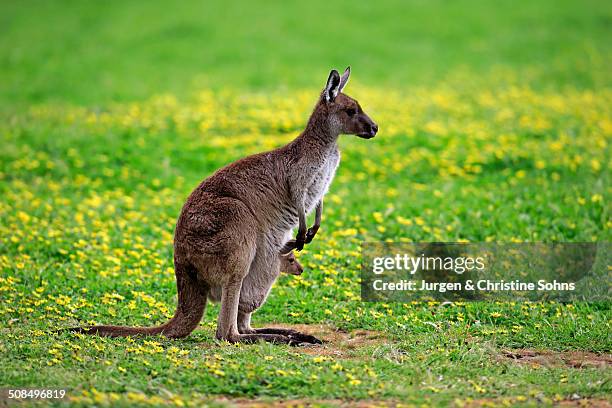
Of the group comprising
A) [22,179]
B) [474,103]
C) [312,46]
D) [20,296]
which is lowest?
[20,296]

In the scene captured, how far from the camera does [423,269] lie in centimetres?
787

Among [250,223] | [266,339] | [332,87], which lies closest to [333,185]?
[332,87]

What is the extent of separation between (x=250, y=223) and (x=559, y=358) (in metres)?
2.39

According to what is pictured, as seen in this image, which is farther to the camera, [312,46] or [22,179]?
[312,46]

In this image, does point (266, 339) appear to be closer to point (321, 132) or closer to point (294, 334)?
point (294, 334)

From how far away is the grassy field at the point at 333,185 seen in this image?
5328 millimetres

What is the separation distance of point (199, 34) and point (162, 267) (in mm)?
13092

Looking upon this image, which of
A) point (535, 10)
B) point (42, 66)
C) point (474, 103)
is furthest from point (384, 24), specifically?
point (42, 66)

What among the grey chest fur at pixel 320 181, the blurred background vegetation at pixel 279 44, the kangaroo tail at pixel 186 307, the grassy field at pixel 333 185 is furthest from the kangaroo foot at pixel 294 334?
the blurred background vegetation at pixel 279 44

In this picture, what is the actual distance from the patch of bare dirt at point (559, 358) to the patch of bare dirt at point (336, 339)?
99 centimetres

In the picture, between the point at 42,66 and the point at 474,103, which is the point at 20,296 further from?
the point at 42,66

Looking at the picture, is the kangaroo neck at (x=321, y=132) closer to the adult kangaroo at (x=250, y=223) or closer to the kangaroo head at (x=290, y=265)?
the adult kangaroo at (x=250, y=223)

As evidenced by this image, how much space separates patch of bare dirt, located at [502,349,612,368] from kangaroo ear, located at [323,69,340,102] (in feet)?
7.44

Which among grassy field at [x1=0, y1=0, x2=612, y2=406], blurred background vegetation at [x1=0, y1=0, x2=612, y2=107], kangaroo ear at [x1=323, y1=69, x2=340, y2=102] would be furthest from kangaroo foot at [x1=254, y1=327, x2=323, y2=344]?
blurred background vegetation at [x1=0, y1=0, x2=612, y2=107]
